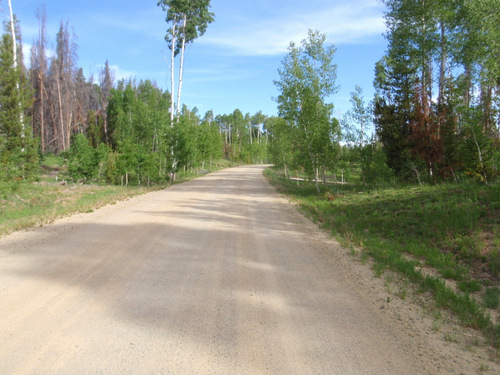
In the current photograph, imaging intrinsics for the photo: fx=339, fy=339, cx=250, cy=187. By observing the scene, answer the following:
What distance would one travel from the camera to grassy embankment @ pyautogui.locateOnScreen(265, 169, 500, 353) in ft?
Answer: 15.6

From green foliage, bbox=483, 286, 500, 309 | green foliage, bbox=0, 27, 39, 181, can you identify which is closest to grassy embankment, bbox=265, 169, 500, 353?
green foliage, bbox=483, 286, 500, 309

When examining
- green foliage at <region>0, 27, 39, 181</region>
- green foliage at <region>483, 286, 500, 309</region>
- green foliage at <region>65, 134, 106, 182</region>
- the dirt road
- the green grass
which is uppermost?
green foliage at <region>0, 27, 39, 181</region>

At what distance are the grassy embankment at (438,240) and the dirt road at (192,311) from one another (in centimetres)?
83

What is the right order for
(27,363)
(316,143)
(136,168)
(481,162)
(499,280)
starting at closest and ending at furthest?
(27,363) → (499,280) → (481,162) → (316,143) → (136,168)

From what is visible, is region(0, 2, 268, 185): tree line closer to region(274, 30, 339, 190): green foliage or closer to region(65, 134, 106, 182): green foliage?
region(65, 134, 106, 182): green foliage

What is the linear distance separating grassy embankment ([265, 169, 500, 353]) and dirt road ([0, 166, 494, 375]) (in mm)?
835

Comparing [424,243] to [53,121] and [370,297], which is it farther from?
[53,121]

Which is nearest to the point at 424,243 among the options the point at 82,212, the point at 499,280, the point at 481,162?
the point at 499,280

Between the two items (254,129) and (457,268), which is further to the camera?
(254,129)

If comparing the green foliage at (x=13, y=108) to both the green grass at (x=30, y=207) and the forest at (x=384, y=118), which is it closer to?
the forest at (x=384, y=118)

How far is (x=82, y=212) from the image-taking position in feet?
35.6

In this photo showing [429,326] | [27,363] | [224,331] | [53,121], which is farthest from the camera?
[53,121]

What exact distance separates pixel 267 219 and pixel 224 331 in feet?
22.9

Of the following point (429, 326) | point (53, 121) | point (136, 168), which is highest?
point (53, 121)
